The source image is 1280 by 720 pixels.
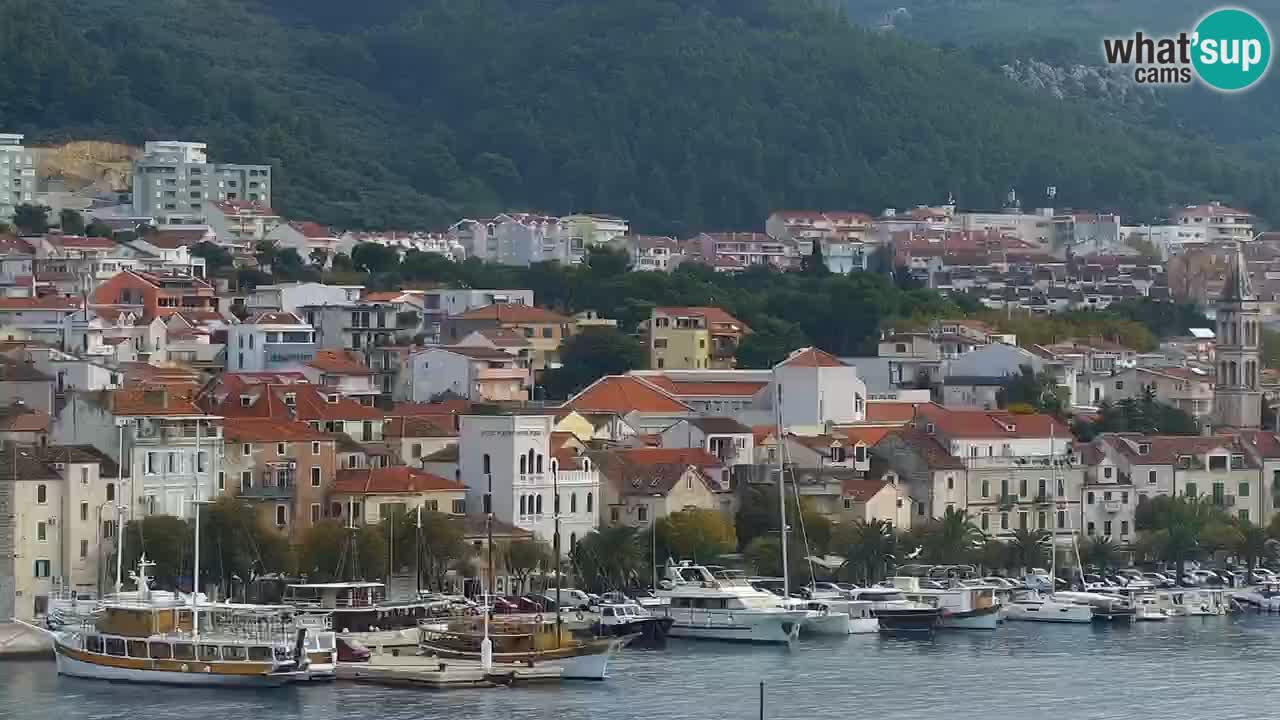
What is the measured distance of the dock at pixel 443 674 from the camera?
46562 millimetres

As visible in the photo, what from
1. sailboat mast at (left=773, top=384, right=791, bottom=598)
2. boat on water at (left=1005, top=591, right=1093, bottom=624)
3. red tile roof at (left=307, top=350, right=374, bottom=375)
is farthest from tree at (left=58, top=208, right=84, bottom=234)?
boat on water at (left=1005, top=591, right=1093, bottom=624)

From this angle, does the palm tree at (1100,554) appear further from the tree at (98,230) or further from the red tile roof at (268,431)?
the tree at (98,230)

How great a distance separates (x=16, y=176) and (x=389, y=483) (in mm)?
47360

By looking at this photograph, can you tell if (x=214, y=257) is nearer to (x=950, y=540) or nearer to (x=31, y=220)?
(x=31, y=220)

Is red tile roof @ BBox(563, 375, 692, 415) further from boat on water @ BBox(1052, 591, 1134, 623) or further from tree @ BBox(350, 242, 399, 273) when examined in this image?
tree @ BBox(350, 242, 399, 273)

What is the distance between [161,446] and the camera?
53406 mm

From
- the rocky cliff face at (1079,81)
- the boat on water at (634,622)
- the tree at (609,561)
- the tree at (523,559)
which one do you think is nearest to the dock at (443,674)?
the boat on water at (634,622)

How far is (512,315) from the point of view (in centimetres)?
7894

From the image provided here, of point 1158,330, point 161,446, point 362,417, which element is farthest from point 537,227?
point 161,446

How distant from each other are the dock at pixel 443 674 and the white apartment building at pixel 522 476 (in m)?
9.37

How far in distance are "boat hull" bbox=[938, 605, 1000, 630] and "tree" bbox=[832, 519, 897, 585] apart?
101 inches

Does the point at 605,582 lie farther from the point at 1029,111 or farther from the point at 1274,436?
the point at 1029,111

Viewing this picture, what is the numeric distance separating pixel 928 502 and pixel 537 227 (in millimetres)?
41931

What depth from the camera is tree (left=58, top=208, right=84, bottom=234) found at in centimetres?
9138
